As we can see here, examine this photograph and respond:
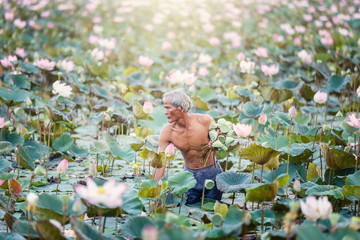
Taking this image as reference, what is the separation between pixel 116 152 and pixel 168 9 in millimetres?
7698

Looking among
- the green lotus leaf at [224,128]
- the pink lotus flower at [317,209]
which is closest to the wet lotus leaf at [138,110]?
the green lotus leaf at [224,128]

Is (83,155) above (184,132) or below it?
below

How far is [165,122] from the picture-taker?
14.5 ft

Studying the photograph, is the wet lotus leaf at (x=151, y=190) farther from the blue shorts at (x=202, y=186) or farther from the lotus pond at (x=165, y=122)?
the blue shorts at (x=202, y=186)

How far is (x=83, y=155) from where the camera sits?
3.83 metres

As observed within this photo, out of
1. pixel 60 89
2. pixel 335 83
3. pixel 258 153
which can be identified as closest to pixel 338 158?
pixel 258 153

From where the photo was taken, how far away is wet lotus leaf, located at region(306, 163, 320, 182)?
287cm

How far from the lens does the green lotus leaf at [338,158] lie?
2580 mm

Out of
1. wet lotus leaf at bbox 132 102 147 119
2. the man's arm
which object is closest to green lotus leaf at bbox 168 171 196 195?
the man's arm

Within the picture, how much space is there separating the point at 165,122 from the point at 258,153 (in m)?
1.99

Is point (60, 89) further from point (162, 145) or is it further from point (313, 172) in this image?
point (313, 172)

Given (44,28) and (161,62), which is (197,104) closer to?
(161,62)

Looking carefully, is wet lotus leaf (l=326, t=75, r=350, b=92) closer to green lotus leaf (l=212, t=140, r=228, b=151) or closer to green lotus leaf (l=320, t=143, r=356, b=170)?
green lotus leaf (l=320, t=143, r=356, b=170)

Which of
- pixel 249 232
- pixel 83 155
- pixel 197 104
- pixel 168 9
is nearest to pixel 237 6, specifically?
pixel 168 9
